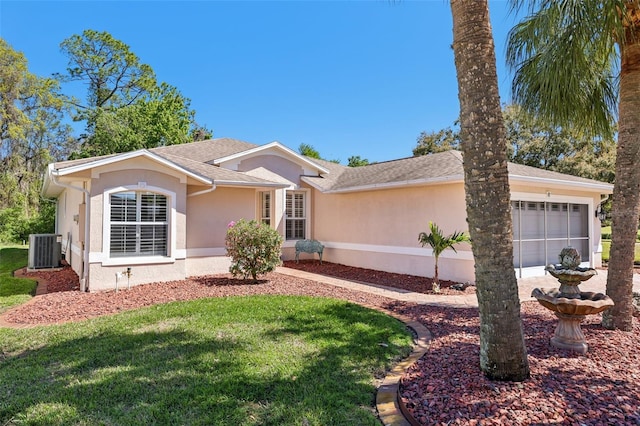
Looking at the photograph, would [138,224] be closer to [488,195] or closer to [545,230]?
[488,195]

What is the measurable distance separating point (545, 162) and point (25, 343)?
33.3m

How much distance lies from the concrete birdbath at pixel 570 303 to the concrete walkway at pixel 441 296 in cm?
286

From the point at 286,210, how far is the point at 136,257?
23.1 feet

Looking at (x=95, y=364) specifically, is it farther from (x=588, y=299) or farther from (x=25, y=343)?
(x=588, y=299)

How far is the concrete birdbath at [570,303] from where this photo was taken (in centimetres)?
464

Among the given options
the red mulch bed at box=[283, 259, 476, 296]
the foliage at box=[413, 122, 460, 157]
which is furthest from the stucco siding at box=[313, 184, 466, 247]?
the foliage at box=[413, 122, 460, 157]

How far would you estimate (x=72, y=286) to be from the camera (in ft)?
31.7

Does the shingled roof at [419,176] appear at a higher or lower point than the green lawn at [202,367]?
higher

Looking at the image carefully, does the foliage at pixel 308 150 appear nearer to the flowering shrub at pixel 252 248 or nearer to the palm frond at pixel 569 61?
the flowering shrub at pixel 252 248

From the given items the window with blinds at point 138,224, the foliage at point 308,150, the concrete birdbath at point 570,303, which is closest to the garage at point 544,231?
the concrete birdbath at point 570,303

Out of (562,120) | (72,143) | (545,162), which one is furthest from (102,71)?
(545,162)

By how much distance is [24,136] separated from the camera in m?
28.5

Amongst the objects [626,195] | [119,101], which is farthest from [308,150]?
[626,195]

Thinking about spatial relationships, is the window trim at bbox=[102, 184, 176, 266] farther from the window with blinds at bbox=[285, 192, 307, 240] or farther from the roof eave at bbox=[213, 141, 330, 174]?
the window with blinds at bbox=[285, 192, 307, 240]
